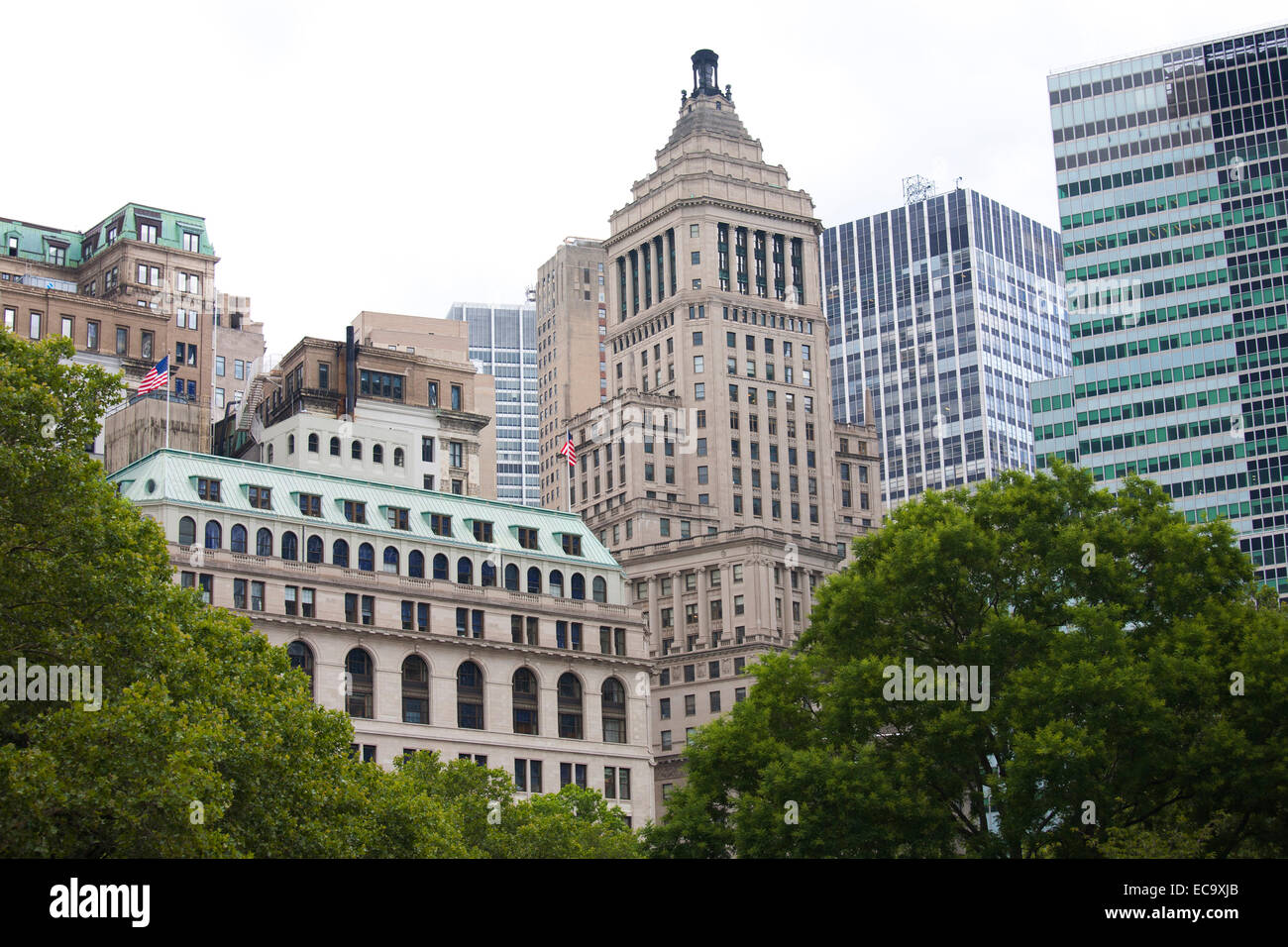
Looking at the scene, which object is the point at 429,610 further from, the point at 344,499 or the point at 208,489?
the point at 208,489

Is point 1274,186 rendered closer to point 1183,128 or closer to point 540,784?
point 1183,128

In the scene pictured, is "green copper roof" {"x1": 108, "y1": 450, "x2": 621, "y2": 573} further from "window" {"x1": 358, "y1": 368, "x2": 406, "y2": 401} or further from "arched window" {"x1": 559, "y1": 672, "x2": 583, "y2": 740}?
→ "window" {"x1": 358, "y1": 368, "x2": 406, "y2": 401}

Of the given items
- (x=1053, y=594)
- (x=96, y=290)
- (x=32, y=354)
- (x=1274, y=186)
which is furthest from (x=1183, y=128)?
(x=32, y=354)

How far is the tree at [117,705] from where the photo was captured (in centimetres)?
5200

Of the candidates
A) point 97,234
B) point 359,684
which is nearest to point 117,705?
point 359,684

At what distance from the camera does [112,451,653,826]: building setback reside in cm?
11950

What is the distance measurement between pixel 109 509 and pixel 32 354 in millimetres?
5828

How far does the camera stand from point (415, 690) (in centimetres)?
12400

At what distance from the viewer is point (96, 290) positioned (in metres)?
192

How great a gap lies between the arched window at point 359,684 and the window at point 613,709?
1849 centimetres

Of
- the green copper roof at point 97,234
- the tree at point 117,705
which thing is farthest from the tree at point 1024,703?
the green copper roof at point 97,234

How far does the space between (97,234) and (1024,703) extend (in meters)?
156

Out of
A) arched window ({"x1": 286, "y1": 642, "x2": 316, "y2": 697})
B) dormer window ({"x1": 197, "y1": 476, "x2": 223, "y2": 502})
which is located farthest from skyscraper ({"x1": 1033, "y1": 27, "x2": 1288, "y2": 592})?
dormer window ({"x1": 197, "y1": 476, "x2": 223, "y2": 502})

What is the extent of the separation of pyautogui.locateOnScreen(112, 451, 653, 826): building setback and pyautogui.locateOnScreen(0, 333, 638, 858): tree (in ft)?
165
